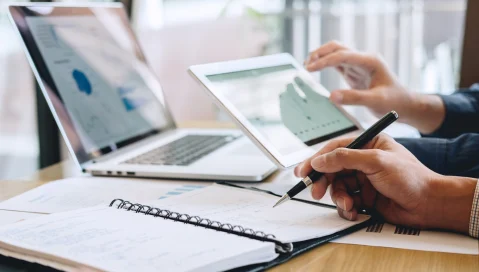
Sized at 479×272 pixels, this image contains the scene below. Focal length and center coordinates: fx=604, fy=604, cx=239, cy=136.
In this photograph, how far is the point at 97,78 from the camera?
4.16 ft

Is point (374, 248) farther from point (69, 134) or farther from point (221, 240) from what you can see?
point (69, 134)

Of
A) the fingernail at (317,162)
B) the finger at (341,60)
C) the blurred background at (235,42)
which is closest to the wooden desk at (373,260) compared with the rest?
the fingernail at (317,162)

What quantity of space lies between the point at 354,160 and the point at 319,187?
86 millimetres

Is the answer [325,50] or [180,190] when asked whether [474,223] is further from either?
[325,50]

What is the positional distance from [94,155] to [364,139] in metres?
0.55

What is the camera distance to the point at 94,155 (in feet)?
3.81

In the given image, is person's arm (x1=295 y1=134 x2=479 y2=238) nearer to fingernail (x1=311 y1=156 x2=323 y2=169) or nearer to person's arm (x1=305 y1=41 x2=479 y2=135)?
fingernail (x1=311 y1=156 x2=323 y2=169)

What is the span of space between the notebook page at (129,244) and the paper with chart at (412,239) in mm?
144

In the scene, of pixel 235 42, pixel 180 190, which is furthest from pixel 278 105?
pixel 235 42

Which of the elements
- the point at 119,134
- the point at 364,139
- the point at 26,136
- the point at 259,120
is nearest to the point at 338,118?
the point at 259,120

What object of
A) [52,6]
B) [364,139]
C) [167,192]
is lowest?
[167,192]

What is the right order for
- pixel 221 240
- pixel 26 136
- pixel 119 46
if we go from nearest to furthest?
pixel 221 240 → pixel 119 46 → pixel 26 136

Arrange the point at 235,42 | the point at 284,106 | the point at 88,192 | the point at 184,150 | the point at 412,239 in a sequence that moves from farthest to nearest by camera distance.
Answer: the point at 235,42, the point at 184,150, the point at 284,106, the point at 88,192, the point at 412,239

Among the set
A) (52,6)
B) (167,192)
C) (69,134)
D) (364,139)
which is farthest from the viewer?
(52,6)
